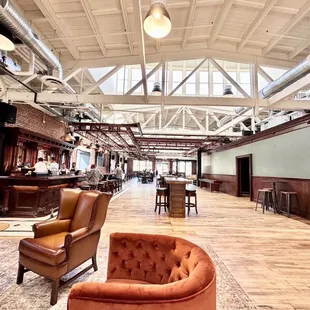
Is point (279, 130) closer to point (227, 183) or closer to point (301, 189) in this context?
point (301, 189)

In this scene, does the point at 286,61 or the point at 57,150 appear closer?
the point at 286,61

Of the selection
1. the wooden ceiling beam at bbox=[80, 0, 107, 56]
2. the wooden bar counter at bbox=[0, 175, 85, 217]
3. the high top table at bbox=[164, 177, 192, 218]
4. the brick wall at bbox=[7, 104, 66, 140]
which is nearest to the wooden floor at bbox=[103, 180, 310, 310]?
the high top table at bbox=[164, 177, 192, 218]

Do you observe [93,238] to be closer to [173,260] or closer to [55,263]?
[55,263]

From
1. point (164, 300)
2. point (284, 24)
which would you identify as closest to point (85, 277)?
point (164, 300)

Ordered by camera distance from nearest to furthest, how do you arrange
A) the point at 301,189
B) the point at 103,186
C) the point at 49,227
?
the point at 49,227 → the point at 301,189 → the point at 103,186

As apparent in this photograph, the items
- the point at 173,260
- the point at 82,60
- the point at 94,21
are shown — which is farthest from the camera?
the point at 82,60

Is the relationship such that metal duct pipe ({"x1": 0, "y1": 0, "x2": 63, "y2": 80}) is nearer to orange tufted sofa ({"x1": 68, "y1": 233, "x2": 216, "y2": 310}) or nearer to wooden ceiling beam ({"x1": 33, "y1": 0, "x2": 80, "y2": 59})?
wooden ceiling beam ({"x1": 33, "y1": 0, "x2": 80, "y2": 59})

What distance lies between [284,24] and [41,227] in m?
6.44

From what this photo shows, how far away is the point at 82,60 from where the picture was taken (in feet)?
18.7

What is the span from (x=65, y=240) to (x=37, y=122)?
6.93m

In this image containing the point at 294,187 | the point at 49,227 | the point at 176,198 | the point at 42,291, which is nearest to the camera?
the point at 42,291

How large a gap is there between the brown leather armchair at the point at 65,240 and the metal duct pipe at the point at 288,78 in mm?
4900

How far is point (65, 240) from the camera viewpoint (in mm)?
2043

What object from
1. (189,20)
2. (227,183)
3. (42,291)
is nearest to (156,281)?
(42,291)
